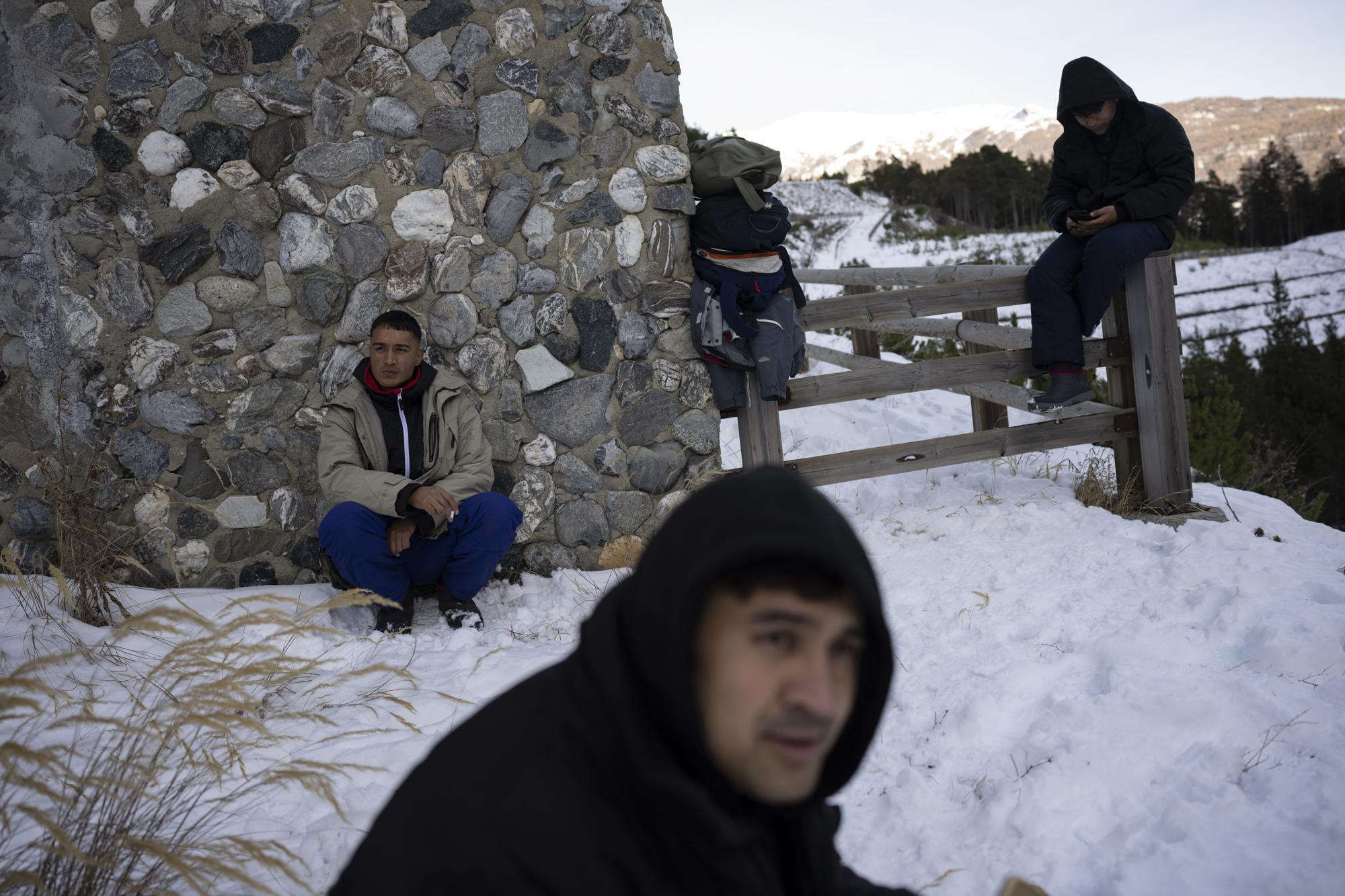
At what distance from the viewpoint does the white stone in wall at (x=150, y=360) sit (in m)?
3.72

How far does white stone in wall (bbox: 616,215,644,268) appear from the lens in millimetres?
4012

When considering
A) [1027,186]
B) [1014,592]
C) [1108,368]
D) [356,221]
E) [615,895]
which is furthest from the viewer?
[1027,186]

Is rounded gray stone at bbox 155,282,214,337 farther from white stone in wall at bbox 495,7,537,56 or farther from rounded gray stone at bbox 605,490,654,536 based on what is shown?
rounded gray stone at bbox 605,490,654,536

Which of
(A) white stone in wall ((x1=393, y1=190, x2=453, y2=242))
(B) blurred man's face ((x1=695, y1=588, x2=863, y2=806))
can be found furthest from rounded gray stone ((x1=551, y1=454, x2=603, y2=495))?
(B) blurred man's face ((x1=695, y1=588, x2=863, y2=806))

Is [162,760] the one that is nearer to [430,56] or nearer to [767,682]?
[767,682]

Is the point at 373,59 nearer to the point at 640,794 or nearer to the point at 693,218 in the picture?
the point at 693,218

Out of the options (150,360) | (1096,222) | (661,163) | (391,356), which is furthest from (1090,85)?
Result: (150,360)

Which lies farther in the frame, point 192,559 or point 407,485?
point 192,559

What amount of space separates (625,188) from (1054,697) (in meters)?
2.66

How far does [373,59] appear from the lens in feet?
12.4

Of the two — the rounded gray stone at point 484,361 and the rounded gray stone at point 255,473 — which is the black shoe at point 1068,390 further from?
the rounded gray stone at point 255,473

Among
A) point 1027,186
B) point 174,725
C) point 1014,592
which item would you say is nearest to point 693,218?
point 1014,592

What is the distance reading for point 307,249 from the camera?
3.80 metres

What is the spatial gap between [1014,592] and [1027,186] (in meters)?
24.5
